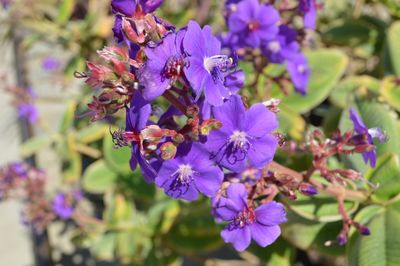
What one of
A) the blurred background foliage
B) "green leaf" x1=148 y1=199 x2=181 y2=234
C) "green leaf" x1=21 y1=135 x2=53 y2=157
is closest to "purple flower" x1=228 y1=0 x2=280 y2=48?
the blurred background foliage

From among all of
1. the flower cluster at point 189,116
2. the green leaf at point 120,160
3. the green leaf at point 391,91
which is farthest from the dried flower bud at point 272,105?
the green leaf at point 120,160

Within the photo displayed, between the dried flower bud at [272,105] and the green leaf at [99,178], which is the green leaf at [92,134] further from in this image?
the dried flower bud at [272,105]

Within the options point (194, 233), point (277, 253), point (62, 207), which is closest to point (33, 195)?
point (62, 207)

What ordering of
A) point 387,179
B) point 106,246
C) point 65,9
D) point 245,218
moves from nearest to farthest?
point 245,218, point 387,179, point 106,246, point 65,9

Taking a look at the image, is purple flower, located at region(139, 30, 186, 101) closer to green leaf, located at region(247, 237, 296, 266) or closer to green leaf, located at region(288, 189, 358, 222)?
green leaf, located at region(288, 189, 358, 222)

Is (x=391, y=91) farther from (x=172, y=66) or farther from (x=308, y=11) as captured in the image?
(x=172, y=66)
